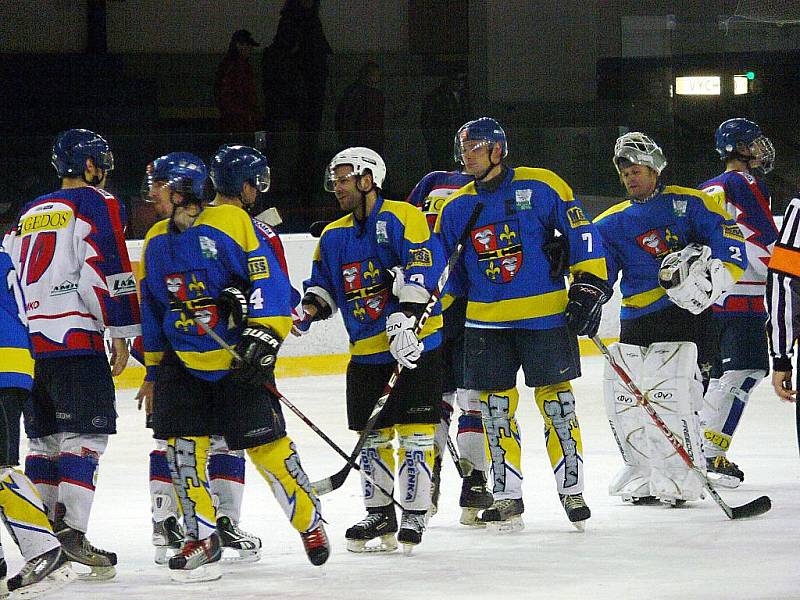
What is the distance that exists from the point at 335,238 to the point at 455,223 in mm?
461

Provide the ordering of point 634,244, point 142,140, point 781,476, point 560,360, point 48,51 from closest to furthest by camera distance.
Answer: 1. point 560,360
2. point 634,244
3. point 781,476
4. point 142,140
5. point 48,51

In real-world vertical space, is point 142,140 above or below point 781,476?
above

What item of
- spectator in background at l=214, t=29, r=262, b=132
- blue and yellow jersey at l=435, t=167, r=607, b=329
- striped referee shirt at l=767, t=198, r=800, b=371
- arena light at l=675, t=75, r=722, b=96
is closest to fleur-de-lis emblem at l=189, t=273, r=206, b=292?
blue and yellow jersey at l=435, t=167, r=607, b=329

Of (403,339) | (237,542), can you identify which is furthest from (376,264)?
(237,542)

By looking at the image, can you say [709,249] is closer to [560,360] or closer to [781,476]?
[560,360]

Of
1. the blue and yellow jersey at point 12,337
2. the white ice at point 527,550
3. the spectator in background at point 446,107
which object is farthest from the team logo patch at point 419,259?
the spectator in background at point 446,107

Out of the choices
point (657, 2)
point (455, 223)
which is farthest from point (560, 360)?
point (657, 2)

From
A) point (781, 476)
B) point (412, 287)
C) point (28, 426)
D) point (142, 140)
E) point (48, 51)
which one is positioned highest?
point (48, 51)

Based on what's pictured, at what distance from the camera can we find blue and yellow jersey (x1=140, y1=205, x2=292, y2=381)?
3.91 metres

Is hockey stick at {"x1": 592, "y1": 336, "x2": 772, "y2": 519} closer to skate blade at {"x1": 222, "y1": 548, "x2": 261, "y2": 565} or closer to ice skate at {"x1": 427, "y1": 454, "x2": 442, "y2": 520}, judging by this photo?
ice skate at {"x1": 427, "y1": 454, "x2": 442, "y2": 520}

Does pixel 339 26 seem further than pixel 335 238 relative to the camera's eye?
Yes

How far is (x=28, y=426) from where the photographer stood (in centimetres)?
429

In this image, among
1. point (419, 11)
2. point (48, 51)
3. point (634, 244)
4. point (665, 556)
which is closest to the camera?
point (665, 556)

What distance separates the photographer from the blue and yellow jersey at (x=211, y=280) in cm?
391
